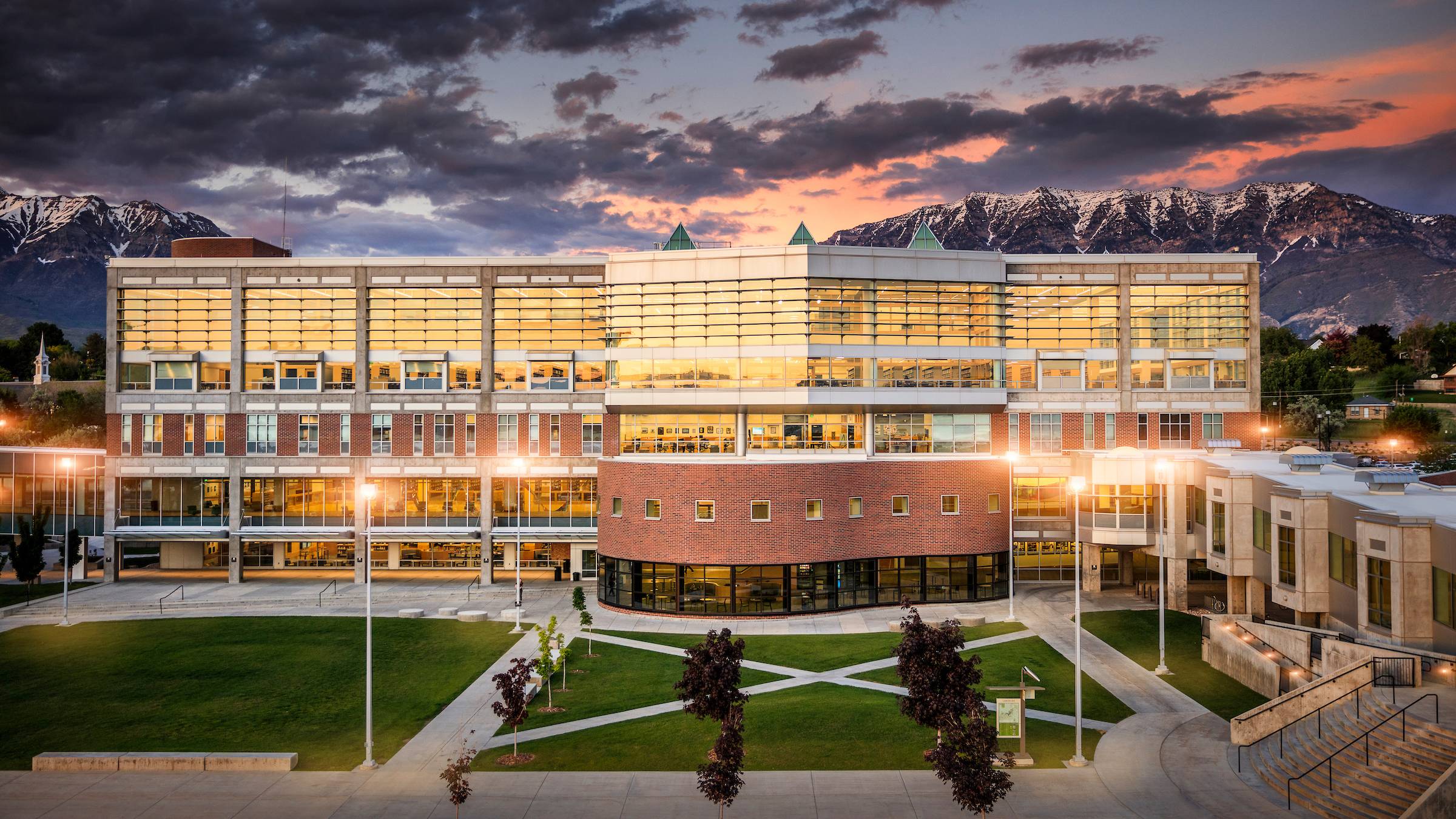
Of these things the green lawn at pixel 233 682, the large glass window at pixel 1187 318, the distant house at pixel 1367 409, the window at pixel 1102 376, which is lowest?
the green lawn at pixel 233 682

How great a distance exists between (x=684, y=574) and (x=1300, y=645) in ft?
85.8

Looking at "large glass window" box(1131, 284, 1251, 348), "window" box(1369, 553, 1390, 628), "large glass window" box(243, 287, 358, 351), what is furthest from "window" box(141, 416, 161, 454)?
"window" box(1369, 553, 1390, 628)

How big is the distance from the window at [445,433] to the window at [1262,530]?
4342cm

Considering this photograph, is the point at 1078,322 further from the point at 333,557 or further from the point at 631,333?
the point at 333,557

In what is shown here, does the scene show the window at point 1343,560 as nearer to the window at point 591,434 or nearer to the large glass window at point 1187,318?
the large glass window at point 1187,318

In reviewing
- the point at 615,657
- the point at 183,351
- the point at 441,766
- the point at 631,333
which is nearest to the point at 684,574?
the point at 615,657

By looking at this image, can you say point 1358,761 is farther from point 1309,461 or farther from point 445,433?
point 445,433

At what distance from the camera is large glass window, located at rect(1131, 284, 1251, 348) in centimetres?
5209

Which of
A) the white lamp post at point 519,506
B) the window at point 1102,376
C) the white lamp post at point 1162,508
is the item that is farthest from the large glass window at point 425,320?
the white lamp post at point 1162,508

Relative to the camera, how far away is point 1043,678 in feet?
104

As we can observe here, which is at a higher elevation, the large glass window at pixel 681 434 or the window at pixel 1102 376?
the window at pixel 1102 376

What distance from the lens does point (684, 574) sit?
43.4 metres

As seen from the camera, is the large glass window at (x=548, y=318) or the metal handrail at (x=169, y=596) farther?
the large glass window at (x=548, y=318)

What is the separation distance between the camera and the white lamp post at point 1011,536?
4259 cm
